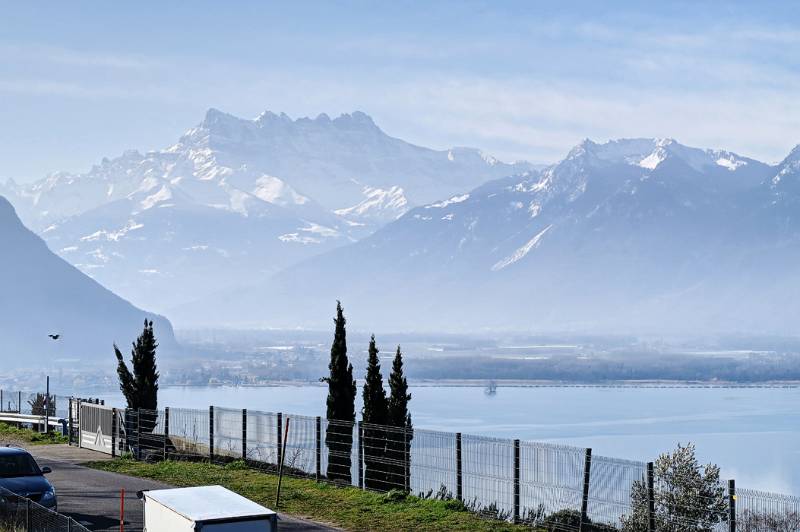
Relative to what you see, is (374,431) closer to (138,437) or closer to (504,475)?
(504,475)

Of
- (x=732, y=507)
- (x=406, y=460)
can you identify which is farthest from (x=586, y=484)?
(x=406, y=460)

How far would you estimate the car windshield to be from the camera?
93.6 ft

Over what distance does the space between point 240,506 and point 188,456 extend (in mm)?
20625

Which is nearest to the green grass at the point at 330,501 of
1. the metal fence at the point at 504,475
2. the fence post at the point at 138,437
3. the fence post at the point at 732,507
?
the metal fence at the point at 504,475

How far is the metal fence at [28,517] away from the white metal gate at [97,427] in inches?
670

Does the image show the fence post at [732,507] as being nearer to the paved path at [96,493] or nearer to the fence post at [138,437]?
the paved path at [96,493]

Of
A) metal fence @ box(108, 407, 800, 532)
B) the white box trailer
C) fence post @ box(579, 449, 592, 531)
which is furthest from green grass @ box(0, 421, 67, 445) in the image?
the white box trailer

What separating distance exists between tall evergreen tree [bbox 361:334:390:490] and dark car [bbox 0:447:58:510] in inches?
297

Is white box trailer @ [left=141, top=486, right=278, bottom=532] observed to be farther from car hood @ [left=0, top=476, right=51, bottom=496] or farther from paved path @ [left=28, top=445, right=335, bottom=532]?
car hood @ [left=0, top=476, right=51, bottom=496]

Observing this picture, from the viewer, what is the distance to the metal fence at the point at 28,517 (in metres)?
20.8

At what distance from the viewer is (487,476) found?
1075 inches

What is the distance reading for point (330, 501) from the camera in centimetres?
3028

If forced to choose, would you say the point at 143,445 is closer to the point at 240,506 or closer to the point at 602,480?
the point at 602,480

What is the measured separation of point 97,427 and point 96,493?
11.8 metres
